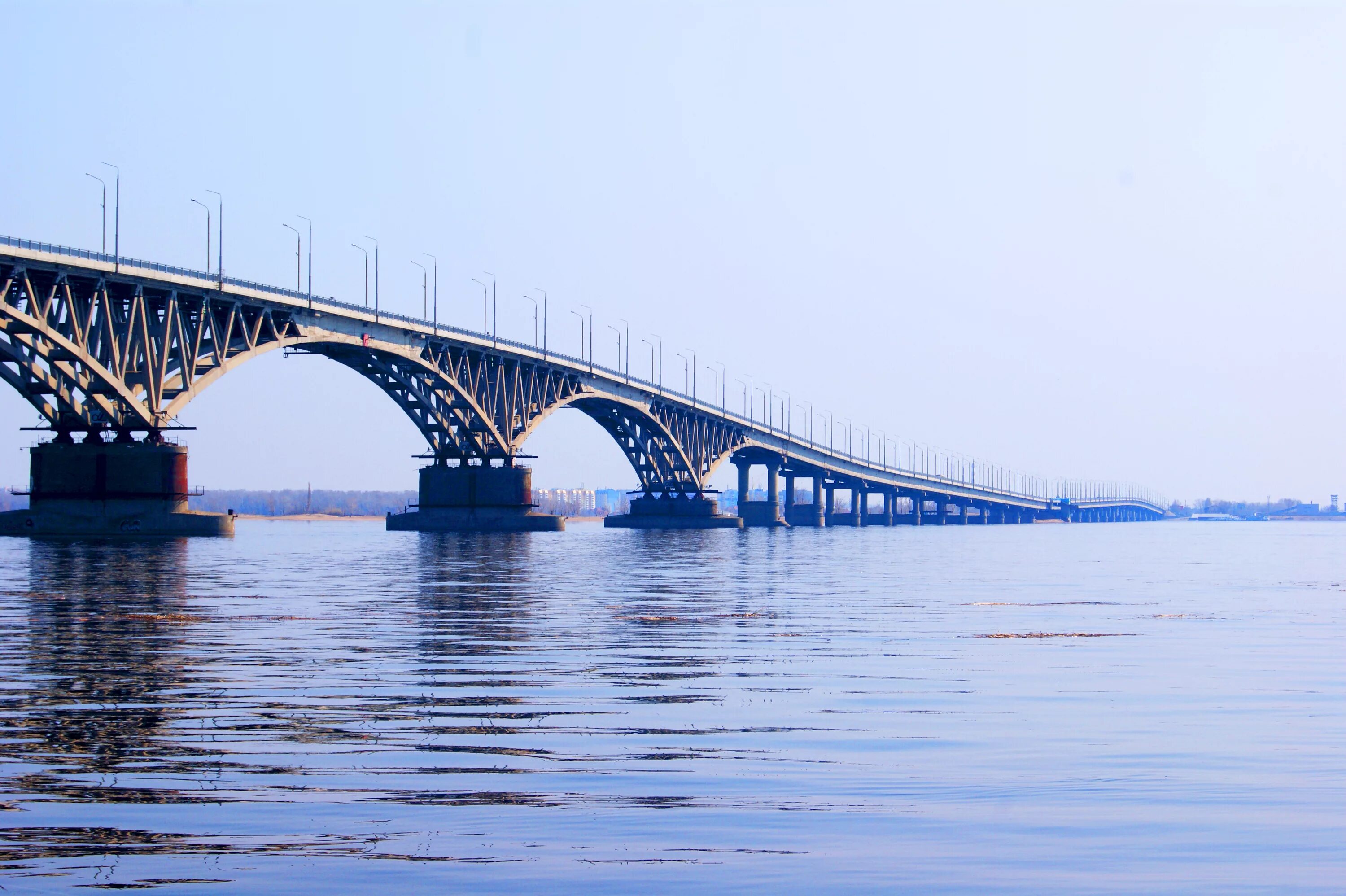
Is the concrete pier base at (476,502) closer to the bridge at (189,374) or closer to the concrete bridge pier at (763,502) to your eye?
the bridge at (189,374)

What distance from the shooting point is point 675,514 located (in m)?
159

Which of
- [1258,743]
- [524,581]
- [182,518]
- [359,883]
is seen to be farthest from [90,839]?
[182,518]

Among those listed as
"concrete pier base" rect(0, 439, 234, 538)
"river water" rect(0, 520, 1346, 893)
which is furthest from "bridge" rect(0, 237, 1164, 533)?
"river water" rect(0, 520, 1346, 893)

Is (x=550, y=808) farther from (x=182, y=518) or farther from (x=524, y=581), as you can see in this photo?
(x=182, y=518)

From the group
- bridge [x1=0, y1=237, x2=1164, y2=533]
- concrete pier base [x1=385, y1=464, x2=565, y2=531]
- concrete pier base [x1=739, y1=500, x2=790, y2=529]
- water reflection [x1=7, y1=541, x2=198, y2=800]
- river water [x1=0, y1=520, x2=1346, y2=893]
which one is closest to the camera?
river water [x1=0, y1=520, x2=1346, y2=893]

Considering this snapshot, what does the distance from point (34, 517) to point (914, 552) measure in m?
47.1

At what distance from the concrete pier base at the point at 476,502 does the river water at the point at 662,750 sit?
3500 inches

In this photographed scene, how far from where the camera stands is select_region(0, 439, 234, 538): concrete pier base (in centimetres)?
7762

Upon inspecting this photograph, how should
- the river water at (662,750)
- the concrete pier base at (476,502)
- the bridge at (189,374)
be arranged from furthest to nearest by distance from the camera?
the concrete pier base at (476,502), the bridge at (189,374), the river water at (662,750)

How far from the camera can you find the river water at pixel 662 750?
832 centimetres

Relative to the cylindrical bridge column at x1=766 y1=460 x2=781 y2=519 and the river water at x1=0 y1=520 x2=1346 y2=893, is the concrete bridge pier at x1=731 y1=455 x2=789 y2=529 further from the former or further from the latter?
the river water at x1=0 y1=520 x2=1346 y2=893

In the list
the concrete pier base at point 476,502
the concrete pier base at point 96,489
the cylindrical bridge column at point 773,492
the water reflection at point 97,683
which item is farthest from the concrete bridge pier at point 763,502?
the water reflection at point 97,683

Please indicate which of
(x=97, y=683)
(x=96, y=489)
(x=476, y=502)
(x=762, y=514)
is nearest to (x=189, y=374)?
(x=96, y=489)

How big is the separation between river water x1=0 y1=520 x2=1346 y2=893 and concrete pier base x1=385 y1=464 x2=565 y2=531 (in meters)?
88.9
